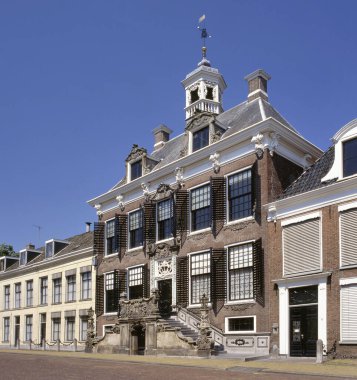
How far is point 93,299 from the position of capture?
43.1m

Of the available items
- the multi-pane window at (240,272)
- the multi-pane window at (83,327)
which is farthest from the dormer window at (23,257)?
the multi-pane window at (240,272)

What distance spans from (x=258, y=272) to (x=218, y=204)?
4.69 m

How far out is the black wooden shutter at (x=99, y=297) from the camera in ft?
129

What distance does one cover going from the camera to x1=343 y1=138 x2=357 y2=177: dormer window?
954 inches

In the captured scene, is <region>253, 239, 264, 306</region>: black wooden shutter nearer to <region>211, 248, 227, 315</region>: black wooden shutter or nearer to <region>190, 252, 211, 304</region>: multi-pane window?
<region>211, 248, 227, 315</region>: black wooden shutter

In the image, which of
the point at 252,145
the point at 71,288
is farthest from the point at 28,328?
the point at 252,145

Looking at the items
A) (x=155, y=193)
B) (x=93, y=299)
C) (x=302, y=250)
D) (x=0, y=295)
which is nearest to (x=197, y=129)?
(x=155, y=193)

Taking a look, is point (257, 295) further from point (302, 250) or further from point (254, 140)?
point (254, 140)

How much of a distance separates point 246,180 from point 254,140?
Answer: 6.94ft

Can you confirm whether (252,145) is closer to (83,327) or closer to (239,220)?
(239,220)

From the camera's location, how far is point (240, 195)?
29.2m

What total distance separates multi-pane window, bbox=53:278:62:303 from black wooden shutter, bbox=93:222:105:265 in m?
8.90

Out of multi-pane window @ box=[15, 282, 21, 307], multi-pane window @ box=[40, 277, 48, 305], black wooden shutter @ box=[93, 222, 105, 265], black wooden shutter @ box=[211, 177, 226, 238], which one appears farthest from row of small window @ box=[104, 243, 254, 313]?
multi-pane window @ box=[15, 282, 21, 307]

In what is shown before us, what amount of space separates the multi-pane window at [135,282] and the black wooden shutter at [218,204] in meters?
7.84
